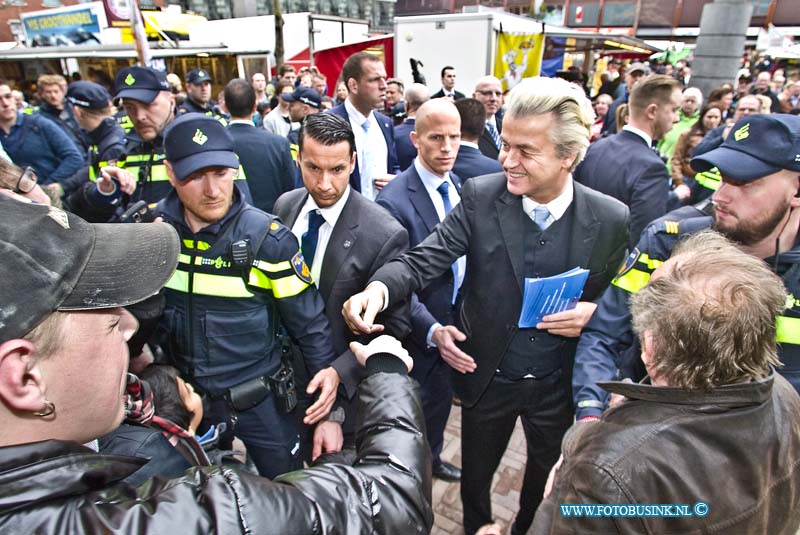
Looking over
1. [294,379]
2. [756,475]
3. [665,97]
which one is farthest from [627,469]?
[665,97]

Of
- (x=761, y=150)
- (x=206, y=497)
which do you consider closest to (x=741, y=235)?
(x=761, y=150)

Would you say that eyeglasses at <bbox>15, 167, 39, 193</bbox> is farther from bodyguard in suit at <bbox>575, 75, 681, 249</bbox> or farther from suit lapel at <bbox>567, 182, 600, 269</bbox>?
bodyguard in suit at <bbox>575, 75, 681, 249</bbox>

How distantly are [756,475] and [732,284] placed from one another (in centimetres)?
48

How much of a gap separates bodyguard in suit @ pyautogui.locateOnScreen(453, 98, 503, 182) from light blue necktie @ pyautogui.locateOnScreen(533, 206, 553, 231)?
5.86ft

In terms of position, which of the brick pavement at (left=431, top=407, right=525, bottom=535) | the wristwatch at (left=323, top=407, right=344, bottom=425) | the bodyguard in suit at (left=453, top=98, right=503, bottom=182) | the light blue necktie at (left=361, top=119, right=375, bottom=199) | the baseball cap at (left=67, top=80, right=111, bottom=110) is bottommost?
the brick pavement at (left=431, top=407, right=525, bottom=535)

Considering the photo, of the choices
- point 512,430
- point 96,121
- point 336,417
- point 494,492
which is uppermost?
point 96,121

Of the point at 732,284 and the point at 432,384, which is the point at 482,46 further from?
the point at 732,284

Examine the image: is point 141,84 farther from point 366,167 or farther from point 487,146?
point 487,146

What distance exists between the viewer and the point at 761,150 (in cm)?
185

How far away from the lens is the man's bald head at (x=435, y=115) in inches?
124

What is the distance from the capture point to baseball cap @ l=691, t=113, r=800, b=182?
1820 millimetres

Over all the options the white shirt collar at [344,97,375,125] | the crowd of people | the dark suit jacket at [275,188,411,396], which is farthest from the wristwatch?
the white shirt collar at [344,97,375,125]

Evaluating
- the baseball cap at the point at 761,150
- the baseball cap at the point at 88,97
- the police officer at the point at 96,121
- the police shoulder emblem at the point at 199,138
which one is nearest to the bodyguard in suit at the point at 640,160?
the baseball cap at the point at 761,150

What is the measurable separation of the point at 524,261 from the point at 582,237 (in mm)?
280
